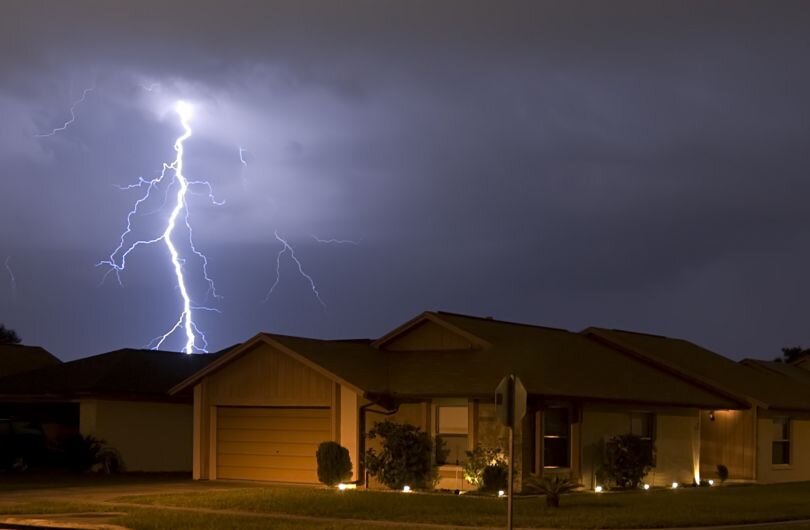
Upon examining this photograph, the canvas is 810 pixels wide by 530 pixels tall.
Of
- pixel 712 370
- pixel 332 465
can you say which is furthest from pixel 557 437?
pixel 712 370

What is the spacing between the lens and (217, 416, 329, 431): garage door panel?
3453 centimetres

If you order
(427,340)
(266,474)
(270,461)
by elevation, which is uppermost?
(427,340)

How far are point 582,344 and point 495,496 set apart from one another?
1104 cm

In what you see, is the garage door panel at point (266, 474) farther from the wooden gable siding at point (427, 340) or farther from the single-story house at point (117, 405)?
the wooden gable siding at point (427, 340)

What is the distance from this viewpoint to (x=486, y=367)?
33938 millimetres

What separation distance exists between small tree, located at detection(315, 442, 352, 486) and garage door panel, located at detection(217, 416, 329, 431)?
188 centimetres

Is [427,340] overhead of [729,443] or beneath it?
overhead

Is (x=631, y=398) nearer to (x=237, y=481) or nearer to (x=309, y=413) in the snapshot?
(x=309, y=413)

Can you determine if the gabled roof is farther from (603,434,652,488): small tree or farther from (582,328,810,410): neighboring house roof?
(582,328,810,410): neighboring house roof

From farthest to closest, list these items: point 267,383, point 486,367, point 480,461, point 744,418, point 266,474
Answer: point 744,418 < point 266,474 < point 267,383 < point 486,367 < point 480,461

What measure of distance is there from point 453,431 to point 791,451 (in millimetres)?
15178

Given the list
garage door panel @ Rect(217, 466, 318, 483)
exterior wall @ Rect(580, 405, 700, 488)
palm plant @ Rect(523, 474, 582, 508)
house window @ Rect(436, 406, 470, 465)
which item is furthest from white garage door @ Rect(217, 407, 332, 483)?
palm plant @ Rect(523, 474, 582, 508)

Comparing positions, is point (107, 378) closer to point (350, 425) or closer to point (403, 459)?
point (350, 425)

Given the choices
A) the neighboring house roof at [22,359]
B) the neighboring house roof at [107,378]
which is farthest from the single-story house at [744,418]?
the neighboring house roof at [22,359]
